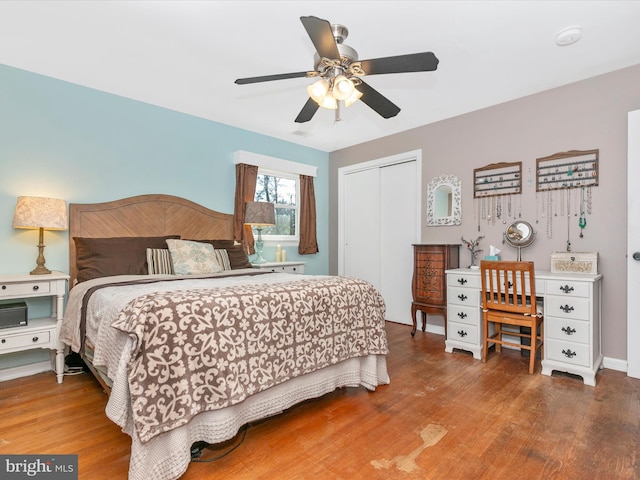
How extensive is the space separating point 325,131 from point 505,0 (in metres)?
2.56

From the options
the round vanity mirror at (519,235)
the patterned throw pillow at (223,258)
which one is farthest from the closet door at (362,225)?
the patterned throw pillow at (223,258)

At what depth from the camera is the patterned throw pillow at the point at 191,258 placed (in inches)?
117

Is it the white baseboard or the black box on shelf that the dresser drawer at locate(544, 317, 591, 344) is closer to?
the black box on shelf

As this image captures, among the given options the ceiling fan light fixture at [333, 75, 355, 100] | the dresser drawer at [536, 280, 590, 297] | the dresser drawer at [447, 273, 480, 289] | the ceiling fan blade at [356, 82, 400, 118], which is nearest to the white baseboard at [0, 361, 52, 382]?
the ceiling fan light fixture at [333, 75, 355, 100]

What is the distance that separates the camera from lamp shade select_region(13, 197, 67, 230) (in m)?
2.54

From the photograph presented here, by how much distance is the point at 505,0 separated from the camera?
6.60 ft

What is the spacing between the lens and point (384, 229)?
15.1 ft

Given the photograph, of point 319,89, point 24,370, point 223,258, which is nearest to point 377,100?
point 319,89

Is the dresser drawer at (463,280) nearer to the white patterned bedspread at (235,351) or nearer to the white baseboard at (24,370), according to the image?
the white patterned bedspread at (235,351)

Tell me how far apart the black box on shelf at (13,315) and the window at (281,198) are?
2.59 metres

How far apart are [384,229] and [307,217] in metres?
1.13

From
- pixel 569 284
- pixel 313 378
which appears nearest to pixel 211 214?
pixel 313 378

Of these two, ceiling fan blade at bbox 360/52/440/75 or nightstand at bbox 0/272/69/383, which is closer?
ceiling fan blade at bbox 360/52/440/75

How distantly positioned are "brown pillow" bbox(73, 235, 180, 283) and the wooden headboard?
0.57 ft
